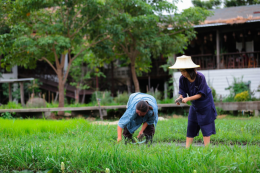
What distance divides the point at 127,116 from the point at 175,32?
32.4ft

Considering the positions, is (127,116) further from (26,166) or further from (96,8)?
(96,8)

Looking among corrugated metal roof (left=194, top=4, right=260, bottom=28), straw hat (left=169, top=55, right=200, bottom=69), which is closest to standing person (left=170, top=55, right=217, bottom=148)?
straw hat (left=169, top=55, right=200, bottom=69)

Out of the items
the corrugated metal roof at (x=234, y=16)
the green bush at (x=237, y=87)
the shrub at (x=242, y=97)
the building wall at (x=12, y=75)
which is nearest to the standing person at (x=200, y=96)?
the shrub at (x=242, y=97)

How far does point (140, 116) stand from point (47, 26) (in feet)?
27.5

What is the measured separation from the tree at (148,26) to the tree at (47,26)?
0.83 meters

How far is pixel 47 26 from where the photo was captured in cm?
1144

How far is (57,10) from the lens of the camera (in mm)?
11898

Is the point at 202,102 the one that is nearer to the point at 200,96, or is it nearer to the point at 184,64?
the point at 200,96

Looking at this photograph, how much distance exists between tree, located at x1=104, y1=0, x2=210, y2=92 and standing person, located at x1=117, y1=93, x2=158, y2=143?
7383mm

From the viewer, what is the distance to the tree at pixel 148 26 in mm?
11844

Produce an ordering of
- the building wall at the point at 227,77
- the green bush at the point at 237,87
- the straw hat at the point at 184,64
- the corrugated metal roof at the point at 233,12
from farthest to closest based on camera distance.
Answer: the corrugated metal roof at the point at 233,12 < the building wall at the point at 227,77 < the green bush at the point at 237,87 < the straw hat at the point at 184,64

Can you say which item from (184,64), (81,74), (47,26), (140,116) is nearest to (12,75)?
(81,74)

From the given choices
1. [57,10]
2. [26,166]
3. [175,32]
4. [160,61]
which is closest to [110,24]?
[57,10]

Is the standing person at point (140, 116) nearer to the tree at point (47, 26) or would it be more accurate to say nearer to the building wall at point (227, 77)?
the tree at point (47, 26)
